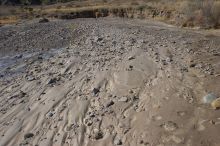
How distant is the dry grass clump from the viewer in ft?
74.8

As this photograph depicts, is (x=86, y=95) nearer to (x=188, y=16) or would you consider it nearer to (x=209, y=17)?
(x=209, y=17)

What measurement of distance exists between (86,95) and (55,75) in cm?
297

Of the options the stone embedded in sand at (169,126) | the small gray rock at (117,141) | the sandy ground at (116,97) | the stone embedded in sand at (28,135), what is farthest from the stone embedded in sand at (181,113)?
the stone embedded in sand at (28,135)

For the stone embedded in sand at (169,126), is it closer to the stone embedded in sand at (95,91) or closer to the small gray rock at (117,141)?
the small gray rock at (117,141)

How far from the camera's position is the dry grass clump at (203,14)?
22812 mm

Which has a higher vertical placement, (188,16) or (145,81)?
(145,81)

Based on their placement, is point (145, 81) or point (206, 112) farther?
point (145, 81)

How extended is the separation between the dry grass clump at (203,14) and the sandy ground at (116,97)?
6388 millimetres

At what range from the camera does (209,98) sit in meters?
9.10

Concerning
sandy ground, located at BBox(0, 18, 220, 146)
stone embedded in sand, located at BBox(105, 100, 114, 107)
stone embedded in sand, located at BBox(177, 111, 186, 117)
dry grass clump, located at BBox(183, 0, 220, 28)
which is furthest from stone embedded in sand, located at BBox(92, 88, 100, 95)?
dry grass clump, located at BBox(183, 0, 220, 28)

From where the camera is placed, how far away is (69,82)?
12.2 metres

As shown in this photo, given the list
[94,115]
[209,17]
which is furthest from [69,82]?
[209,17]

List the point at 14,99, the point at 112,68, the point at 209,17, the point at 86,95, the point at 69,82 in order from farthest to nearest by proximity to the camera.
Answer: the point at 209,17 → the point at 112,68 → the point at 69,82 → the point at 14,99 → the point at 86,95

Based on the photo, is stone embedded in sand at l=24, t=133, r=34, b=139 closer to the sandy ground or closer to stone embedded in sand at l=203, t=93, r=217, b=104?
the sandy ground
